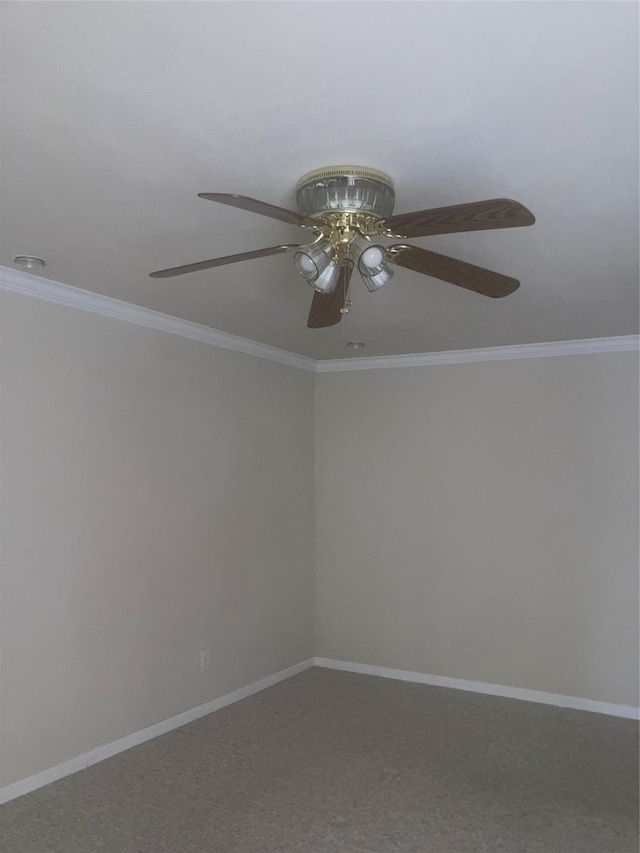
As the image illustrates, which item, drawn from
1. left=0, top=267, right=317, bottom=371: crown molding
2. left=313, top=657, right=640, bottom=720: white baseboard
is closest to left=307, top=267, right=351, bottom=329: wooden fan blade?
left=0, top=267, right=317, bottom=371: crown molding

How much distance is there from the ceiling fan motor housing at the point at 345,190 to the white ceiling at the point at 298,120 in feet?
0.13

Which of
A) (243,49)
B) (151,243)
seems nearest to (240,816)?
(151,243)

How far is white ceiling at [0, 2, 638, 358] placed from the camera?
1.57m

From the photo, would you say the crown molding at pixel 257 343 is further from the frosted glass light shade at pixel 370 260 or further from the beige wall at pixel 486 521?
the frosted glass light shade at pixel 370 260

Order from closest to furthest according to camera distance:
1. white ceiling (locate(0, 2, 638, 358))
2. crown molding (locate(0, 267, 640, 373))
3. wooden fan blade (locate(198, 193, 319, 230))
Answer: white ceiling (locate(0, 2, 638, 358))
wooden fan blade (locate(198, 193, 319, 230))
crown molding (locate(0, 267, 640, 373))

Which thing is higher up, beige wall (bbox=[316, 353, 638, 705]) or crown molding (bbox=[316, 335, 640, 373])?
crown molding (bbox=[316, 335, 640, 373])

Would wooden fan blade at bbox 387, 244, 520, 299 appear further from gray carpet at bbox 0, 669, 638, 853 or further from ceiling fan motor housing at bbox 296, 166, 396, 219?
gray carpet at bbox 0, 669, 638, 853

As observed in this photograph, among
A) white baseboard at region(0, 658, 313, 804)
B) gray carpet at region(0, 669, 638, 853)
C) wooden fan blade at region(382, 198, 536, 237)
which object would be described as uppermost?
wooden fan blade at region(382, 198, 536, 237)

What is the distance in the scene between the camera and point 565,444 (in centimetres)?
489

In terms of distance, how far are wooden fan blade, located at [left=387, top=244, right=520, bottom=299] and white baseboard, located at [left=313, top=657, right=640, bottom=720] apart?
331cm

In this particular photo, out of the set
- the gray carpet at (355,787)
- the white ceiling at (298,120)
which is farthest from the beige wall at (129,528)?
the white ceiling at (298,120)

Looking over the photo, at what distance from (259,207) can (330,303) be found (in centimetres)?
91

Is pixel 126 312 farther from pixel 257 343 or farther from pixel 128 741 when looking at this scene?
pixel 128 741

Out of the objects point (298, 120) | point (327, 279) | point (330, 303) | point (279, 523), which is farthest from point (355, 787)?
point (298, 120)
